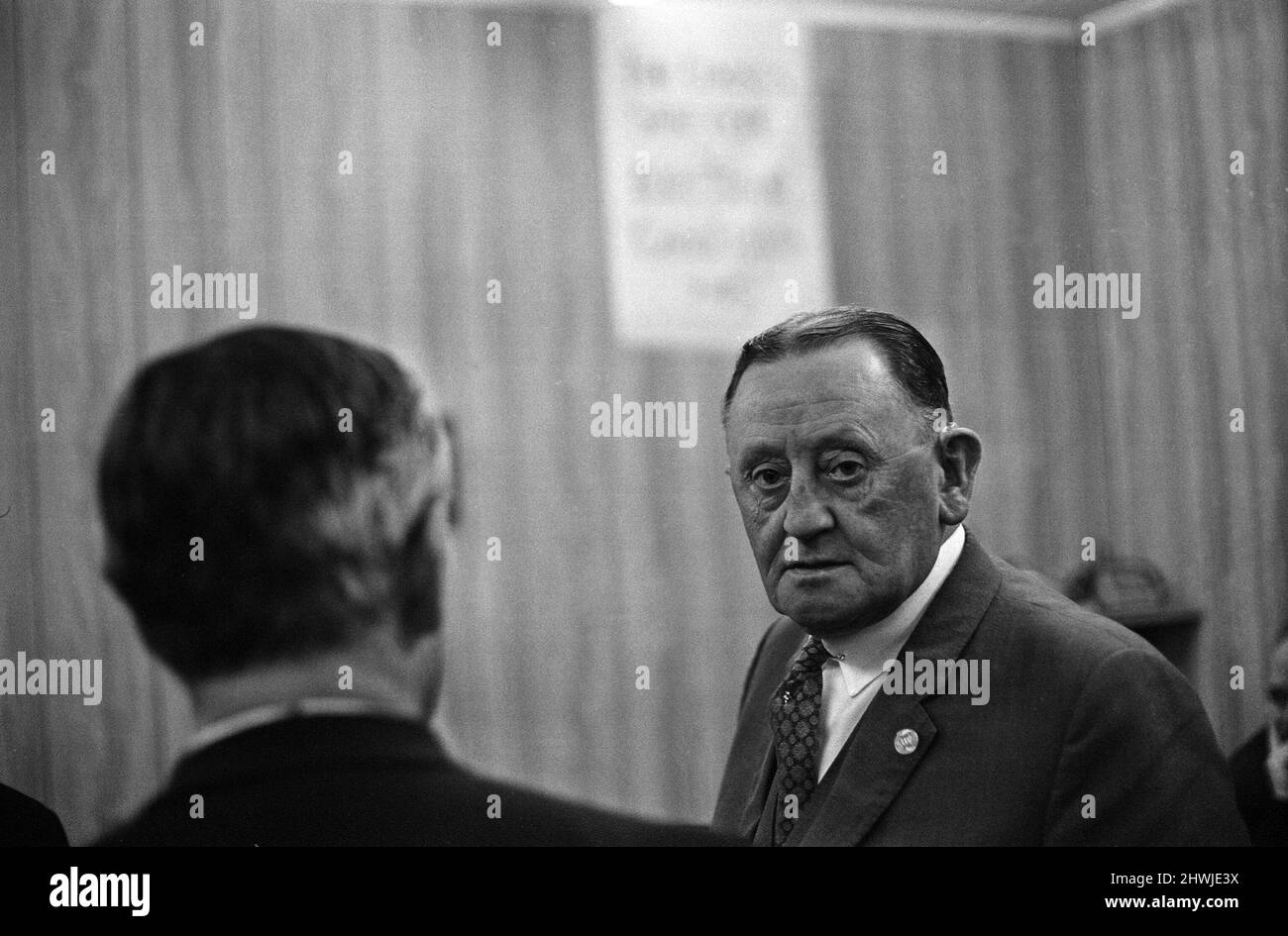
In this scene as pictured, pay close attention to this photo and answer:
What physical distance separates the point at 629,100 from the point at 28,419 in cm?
142

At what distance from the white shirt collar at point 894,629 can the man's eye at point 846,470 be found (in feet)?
0.69

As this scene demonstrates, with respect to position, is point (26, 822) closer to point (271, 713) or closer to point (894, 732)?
point (271, 713)

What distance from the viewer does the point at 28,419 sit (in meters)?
2.55

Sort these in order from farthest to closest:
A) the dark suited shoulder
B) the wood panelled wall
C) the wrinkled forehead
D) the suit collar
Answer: the wood panelled wall, the suit collar, the wrinkled forehead, the dark suited shoulder

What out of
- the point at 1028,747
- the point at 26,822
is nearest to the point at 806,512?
the point at 1028,747

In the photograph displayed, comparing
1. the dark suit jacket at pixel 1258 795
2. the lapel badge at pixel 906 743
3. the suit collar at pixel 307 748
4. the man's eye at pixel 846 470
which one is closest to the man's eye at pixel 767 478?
the man's eye at pixel 846 470

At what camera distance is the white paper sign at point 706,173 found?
2.55 meters

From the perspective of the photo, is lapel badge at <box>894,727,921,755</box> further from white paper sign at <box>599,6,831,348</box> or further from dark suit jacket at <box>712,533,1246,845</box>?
white paper sign at <box>599,6,831,348</box>

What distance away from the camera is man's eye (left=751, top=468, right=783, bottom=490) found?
7.70 ft

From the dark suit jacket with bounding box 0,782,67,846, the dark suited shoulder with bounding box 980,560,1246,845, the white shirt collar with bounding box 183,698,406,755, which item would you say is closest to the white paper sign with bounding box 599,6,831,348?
the dark suited shoulder with bounding box 980,560,1246,845

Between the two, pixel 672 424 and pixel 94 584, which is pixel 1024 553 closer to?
pixel 672 424

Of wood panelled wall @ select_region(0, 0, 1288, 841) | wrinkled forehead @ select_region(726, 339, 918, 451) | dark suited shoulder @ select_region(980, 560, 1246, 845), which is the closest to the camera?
dark suited shoulder @ select_region(980, 560, 1246, 845)

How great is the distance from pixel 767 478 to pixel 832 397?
8.1 inches

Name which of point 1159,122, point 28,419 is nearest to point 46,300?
point 28,419
